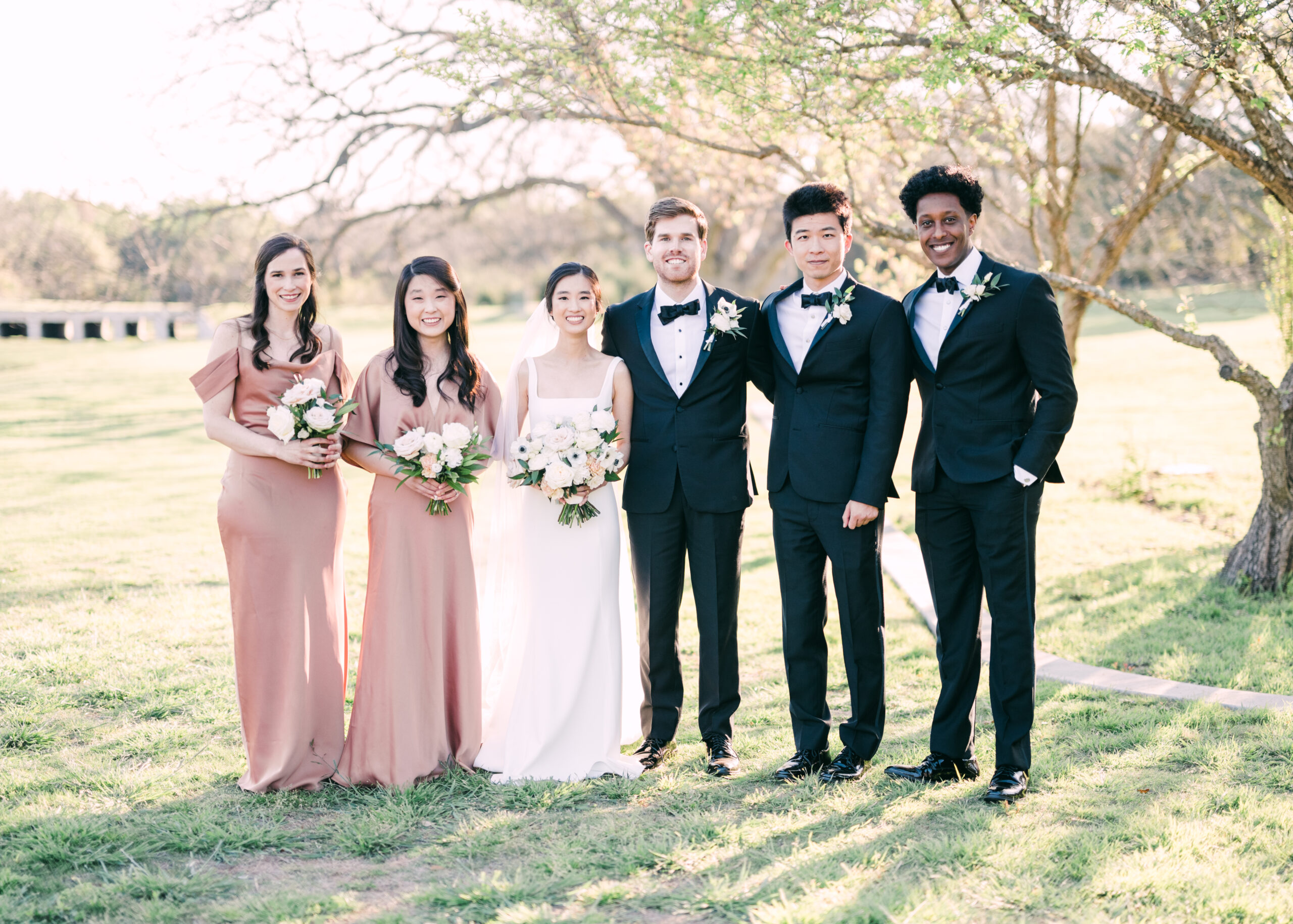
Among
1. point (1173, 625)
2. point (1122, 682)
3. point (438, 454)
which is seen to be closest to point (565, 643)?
point (438, 454)

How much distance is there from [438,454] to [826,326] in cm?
171

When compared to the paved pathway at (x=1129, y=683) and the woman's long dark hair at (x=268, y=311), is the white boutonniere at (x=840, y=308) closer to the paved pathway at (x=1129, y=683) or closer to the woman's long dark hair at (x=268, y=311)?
the paved pathway at (x=1129, y=683)

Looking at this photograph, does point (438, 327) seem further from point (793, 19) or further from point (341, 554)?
point (793, 19)

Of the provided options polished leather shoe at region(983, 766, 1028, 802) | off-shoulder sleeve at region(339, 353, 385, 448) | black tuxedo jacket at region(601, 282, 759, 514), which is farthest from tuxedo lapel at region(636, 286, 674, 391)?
polished leather shoe at region(983, 766, 1028, 802)

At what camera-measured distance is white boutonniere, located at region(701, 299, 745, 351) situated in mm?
4363

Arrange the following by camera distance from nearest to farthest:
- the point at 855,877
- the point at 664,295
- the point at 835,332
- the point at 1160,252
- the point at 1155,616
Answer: the point at 855,877 < the point at 835,332 < the point at 664,295 < the point at 1155,616 < the point at 1160,252

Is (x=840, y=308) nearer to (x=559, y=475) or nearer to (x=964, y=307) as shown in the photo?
(x=964, y=307)

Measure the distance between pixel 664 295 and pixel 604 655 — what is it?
1.66 meters

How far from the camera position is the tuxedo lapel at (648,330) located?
4.57 metres

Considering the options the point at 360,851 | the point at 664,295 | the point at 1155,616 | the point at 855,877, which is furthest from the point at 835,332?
the point at 1155,616

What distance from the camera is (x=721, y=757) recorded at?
4.59 metres

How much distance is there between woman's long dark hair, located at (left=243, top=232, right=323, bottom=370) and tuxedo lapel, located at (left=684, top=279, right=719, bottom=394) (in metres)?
1.67

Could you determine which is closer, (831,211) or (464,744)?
(831,211)

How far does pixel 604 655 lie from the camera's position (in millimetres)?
4691
